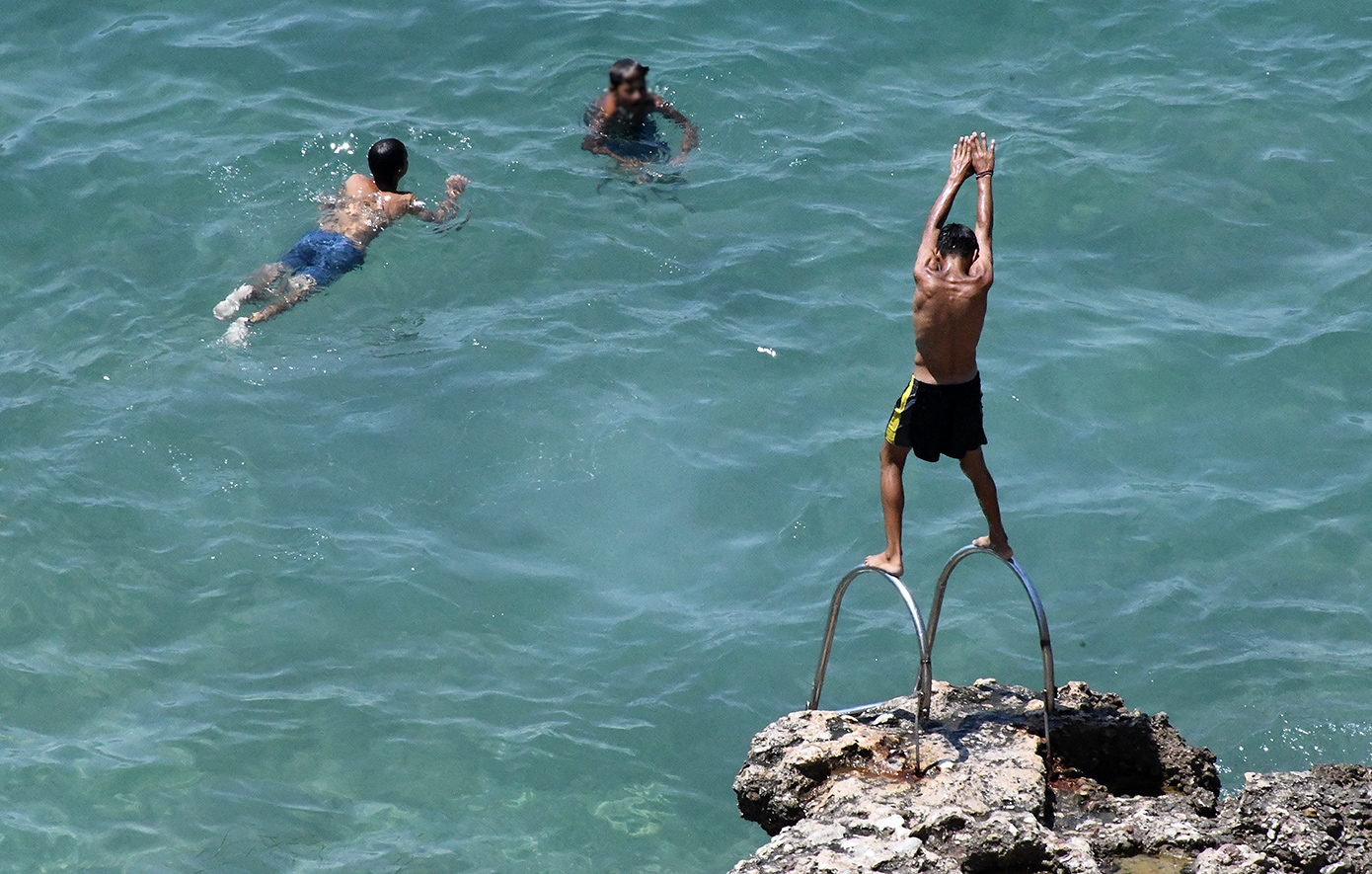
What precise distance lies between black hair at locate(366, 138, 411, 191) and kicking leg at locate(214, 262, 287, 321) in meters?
1.02

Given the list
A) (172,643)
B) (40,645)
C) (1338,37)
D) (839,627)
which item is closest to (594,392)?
(839,627)

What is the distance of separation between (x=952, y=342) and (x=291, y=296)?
6.01 metres

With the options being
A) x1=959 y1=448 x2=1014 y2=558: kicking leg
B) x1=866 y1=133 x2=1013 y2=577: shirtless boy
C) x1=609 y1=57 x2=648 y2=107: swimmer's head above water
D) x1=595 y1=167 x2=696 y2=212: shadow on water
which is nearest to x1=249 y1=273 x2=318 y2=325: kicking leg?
x1=595 y1=167 x2=696 y2=212: shadow on water

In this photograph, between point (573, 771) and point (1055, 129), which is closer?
point (573, 771)

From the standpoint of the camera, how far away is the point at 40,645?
25.9 feet

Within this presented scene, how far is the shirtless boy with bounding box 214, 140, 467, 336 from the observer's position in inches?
392

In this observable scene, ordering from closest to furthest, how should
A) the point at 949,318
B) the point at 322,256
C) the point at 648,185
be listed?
the point at 949,318 → the point at 322,256 → the point at 648,185

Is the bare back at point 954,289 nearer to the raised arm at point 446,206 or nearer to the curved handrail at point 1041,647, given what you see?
the curved handrail at point 1041,647

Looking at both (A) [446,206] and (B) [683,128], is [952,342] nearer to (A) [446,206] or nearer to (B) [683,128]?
(A) [446,206]

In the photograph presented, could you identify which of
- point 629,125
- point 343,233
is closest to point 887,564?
point 343,233

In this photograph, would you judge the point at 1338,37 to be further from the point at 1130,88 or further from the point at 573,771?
the point at 573,771

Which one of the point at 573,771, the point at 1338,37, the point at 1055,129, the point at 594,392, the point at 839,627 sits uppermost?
the point at 1338,37

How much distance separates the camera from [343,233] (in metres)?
10.2

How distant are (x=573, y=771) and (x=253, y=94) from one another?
24.5 ft
